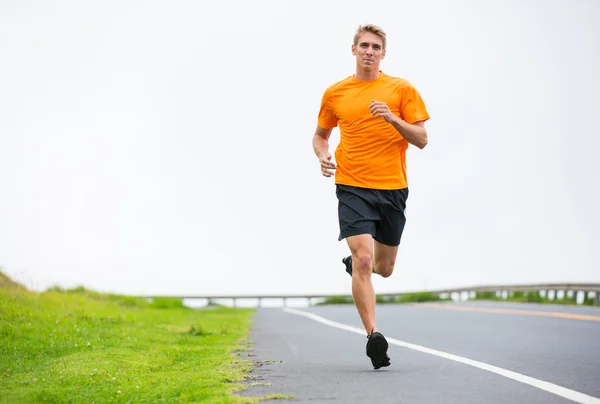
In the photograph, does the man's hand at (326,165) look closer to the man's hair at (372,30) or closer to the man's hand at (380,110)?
the man's hand at (380,110)

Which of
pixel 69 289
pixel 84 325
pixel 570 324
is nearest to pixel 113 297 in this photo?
pixel 69 289

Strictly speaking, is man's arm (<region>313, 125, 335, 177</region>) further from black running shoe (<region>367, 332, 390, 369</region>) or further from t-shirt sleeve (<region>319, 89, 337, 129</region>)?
black running shoe (<region>367, 332, 390, 369</region>)

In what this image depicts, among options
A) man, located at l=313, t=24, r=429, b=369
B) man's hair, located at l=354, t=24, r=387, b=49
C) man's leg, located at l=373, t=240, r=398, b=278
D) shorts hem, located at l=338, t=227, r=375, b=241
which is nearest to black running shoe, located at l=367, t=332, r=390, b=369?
man, located at l=313, t=24, r=429, b=369

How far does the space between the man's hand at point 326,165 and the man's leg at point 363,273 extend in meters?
0.62

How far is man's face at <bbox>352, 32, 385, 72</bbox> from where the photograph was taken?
323 inches

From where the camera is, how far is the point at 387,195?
27.0 ft

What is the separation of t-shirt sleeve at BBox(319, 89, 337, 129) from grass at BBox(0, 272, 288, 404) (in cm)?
229

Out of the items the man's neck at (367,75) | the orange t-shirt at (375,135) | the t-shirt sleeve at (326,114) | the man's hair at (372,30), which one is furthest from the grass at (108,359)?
the man's hair at (372,30)

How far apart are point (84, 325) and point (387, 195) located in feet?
23.7

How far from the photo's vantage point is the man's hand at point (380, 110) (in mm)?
7719

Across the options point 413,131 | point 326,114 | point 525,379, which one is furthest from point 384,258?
point 525,379

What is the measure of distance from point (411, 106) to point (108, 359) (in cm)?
362

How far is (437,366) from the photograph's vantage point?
778 centimetres

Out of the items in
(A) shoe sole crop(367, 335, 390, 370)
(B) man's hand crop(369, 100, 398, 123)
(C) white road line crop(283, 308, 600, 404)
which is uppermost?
(B) man's hand crop(369, 100, 398, 123)
